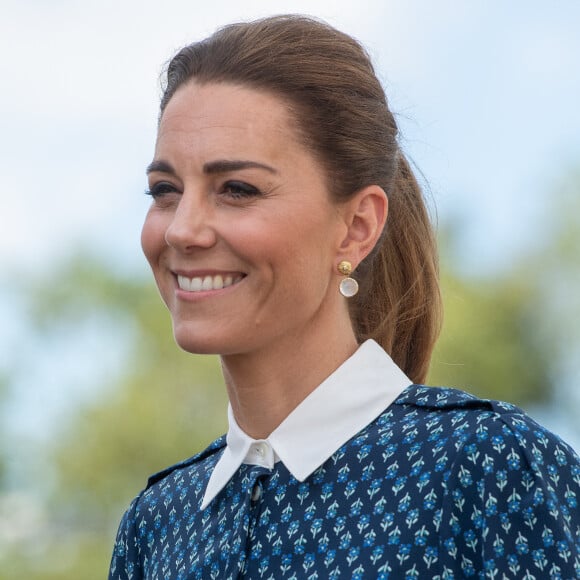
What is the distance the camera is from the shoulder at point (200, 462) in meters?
2.35

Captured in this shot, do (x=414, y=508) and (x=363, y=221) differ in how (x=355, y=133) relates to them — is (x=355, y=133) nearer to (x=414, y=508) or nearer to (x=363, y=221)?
(x=363, y=221)

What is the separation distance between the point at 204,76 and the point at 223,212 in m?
0.29

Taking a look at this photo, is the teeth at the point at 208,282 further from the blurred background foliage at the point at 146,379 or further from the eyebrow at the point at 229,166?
the blurred background foliage at the point at 146,379

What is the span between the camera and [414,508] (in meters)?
1.81

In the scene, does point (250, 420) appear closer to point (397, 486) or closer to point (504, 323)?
point (397, 486)

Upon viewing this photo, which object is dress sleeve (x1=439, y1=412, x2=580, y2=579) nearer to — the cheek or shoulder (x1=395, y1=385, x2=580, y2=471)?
shoulder (x1=395, y1=385, x2=580, y2=471)

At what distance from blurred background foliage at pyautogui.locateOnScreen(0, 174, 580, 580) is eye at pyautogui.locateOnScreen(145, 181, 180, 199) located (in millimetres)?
12149

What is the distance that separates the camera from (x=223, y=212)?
6.28 ft

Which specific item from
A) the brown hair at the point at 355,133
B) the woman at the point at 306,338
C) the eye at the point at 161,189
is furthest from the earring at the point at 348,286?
the eye at the point at 161,189

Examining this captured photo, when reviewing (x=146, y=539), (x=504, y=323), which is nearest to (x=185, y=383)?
(x=504, y=323)

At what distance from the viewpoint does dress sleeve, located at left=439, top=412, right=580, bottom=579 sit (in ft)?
5.46

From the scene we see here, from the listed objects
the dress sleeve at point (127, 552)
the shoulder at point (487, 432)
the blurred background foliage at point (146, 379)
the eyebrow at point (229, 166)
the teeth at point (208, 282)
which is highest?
the blurred background foliage at point (146, 379)

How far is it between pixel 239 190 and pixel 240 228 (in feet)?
0.25

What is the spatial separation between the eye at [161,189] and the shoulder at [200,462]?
21.6 inches
